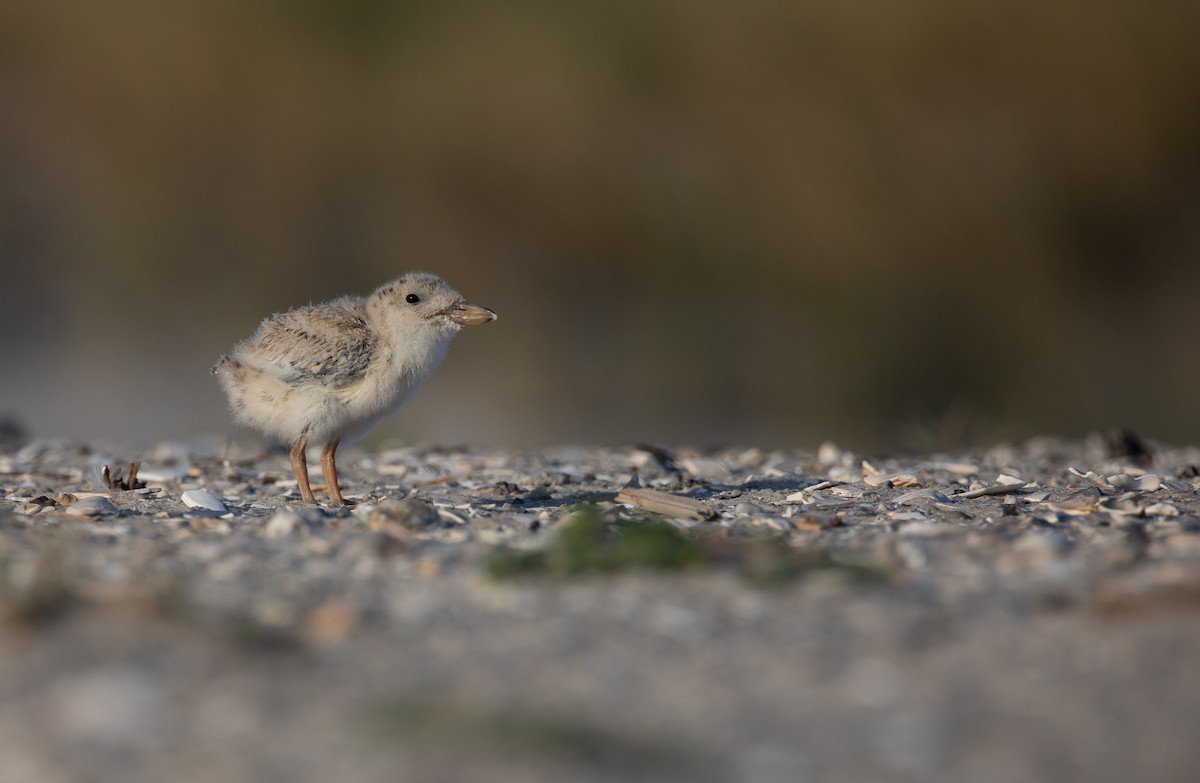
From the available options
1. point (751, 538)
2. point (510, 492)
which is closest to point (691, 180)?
point (510, 492)

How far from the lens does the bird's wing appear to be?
→ 5.61m

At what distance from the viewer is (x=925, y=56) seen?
40.8 ft

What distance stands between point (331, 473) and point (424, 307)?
82 centimetres

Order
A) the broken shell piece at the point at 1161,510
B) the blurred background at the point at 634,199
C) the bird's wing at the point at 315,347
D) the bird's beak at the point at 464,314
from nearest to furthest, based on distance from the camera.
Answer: the broken shell piece at the point at 1161,510
the bird's wing at the point at 315,347
the bird's beak at the point at 464,314
the blurred background at the point at 634,199

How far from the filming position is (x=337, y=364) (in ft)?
18.4

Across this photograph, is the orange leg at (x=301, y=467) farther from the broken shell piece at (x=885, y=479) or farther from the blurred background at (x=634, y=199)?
the blurred background at (x=634, y=199)

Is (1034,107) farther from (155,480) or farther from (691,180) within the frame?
(155,480)

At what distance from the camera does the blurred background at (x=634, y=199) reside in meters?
11.1

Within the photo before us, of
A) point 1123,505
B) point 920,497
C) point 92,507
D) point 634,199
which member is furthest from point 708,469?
point 634,199

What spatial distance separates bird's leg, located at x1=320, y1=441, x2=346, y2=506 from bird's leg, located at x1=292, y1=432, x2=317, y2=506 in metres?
0.08

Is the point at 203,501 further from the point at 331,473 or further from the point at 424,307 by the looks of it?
the point at 424,307

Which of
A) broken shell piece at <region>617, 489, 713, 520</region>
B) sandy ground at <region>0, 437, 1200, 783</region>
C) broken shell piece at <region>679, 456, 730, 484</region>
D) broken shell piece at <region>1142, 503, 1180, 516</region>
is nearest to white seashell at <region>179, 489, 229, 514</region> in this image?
sandy ground at <region>0, 437, 1200, 783</region>

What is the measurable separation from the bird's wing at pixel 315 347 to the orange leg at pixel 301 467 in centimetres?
25

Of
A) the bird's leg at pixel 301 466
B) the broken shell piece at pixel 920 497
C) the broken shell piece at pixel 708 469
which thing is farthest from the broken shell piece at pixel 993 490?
the bird's leg at pixel 301 466
